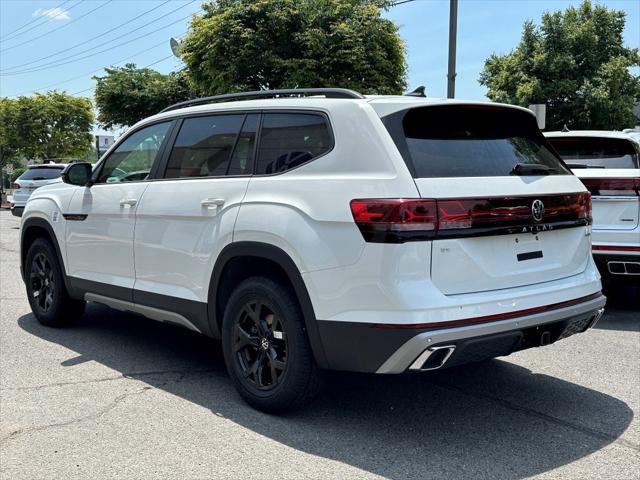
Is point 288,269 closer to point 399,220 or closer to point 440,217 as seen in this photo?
point 399,220

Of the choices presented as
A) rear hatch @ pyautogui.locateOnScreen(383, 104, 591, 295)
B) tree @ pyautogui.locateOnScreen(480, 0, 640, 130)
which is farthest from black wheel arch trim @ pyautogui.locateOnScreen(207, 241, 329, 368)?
tree @ pyautogui.locateOnScreen(480, 0, 640, 130)

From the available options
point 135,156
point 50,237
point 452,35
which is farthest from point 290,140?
point 452,35

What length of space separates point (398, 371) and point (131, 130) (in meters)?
3.15

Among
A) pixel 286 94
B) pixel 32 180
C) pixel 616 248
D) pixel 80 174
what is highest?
pixel 286 94

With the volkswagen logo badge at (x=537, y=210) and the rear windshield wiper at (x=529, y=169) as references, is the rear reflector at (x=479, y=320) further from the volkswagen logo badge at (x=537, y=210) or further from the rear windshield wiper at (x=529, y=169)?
the rear windshield wiper at (x=529, y=169)

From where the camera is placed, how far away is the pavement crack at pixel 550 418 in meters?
3.68

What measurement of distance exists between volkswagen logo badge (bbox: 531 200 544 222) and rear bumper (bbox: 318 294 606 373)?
0.52 metres

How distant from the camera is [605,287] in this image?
26.4ft

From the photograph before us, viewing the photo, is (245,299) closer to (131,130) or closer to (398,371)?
(398,371)

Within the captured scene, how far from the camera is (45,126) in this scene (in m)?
49.5

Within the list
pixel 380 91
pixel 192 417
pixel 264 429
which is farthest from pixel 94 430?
pixel 380 91

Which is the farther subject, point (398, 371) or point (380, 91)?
point (380, 91)

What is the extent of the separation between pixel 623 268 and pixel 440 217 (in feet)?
12.2

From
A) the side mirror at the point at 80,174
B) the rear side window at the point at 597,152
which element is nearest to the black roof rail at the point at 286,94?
the side mirror at the point at 80,174
